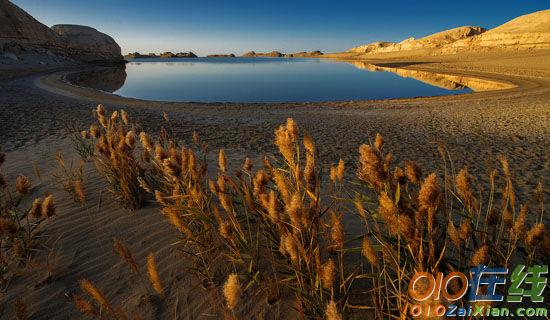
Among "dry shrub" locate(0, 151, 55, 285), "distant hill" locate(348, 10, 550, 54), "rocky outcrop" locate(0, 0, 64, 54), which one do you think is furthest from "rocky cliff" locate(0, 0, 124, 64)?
"distant hill" locate(348, 10, 550, 54)

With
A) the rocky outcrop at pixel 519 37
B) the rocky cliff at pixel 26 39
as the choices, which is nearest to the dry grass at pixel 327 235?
the rocky cliff at pixel 26 39

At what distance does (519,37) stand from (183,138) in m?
71.1

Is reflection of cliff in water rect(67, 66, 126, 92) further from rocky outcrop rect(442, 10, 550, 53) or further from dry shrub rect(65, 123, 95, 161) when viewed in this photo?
rocky outcrop rect(442, 10, 550, 53)

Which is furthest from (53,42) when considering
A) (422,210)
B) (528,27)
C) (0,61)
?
(528,27)

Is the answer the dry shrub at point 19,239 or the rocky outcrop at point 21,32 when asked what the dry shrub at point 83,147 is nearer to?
the dry shrub at point 19,239

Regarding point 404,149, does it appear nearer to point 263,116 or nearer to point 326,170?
point 326,170

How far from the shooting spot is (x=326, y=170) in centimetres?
599

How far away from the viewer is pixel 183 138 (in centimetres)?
904

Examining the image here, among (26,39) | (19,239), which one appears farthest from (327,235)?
(26,39)

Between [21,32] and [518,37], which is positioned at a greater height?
[21,32]

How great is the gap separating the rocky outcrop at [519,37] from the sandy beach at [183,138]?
48735mm

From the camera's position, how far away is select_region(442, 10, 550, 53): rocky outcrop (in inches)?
2005

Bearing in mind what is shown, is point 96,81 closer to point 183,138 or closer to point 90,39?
point 183,138

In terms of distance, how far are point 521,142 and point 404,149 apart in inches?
122
